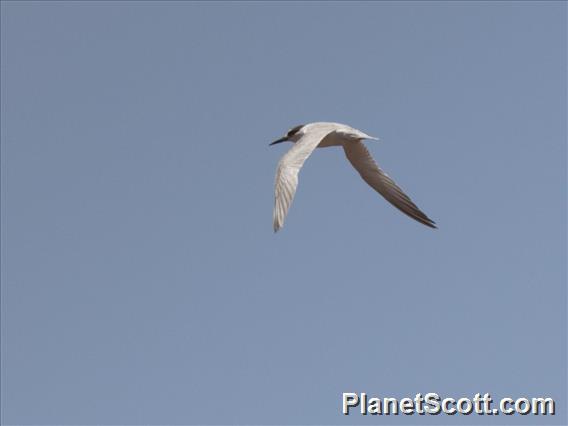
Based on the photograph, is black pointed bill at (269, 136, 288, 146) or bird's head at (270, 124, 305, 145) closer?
bird's head at (270, 124, 305, 145)

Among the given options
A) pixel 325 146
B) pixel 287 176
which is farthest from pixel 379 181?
pixel 287 176

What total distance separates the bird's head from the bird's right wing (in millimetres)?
2053

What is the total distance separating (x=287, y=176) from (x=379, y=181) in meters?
4.71

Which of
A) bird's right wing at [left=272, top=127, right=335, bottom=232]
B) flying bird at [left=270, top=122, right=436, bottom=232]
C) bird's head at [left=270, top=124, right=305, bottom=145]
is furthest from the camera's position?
bird's head at [left=270, top=124, right=305, bottom=145]

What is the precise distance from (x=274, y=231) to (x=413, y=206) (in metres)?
5.37

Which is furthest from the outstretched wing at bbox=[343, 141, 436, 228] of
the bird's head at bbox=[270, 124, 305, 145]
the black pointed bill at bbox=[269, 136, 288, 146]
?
the black pointed bill at bbox=[269, 136, 288, 146]

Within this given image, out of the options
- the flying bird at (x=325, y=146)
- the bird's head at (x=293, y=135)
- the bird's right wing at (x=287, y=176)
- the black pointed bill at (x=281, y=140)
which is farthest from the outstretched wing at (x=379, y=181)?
the bird's right wing at (x=287, y=176)

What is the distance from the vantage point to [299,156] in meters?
14.1

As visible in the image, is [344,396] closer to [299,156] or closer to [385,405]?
[385,405]

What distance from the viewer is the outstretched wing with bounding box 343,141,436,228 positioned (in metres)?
17.3

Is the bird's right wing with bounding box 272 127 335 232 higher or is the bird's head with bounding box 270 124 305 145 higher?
the bird's head with bounding box 270 124 305 145

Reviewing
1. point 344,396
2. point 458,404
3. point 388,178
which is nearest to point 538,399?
point 458,404

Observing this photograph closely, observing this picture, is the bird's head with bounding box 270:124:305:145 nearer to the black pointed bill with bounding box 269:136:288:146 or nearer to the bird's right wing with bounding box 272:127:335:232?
the black pointed bill with bounding box 269:136:288:146

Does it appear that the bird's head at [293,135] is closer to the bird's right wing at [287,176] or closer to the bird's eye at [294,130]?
the bird's eye at [294,130]
